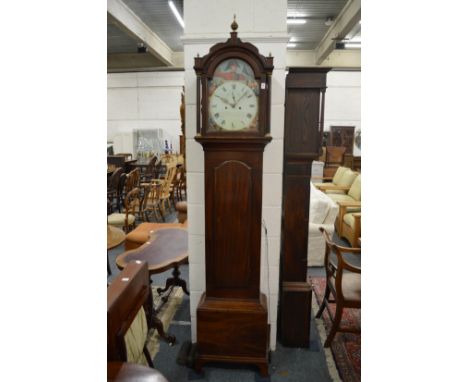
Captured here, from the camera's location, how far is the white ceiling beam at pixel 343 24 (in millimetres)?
4891

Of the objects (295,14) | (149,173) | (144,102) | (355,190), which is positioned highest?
(295,14)

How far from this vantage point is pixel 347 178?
541 centimetres

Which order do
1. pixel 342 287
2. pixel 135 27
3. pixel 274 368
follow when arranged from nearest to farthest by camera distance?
pixel 274 368, pixel 342 287, pixel 135 27

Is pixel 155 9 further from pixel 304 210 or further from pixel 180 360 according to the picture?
pixel 180 360

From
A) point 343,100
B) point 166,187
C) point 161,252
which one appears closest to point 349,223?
point 161,252

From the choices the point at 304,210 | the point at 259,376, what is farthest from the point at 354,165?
the point at 259,376

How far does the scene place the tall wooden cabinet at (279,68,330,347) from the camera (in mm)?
1881

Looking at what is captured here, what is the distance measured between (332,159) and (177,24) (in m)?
4.88

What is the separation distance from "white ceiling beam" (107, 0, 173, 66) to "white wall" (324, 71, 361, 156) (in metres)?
4.42

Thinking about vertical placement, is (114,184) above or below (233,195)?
below

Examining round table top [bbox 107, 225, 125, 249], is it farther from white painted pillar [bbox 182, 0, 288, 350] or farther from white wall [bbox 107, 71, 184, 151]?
white wall [bbox 107, 71, 184, 151]

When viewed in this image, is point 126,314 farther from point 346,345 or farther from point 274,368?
point 346,345

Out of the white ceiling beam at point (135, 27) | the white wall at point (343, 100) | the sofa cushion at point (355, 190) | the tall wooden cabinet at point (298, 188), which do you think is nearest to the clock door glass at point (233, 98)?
the tall wooden cabinet at point (298, 188)

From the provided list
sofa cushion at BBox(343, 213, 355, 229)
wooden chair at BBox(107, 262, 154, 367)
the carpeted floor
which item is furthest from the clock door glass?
sofa cushion at BBox(343, 213, 355, 229)
